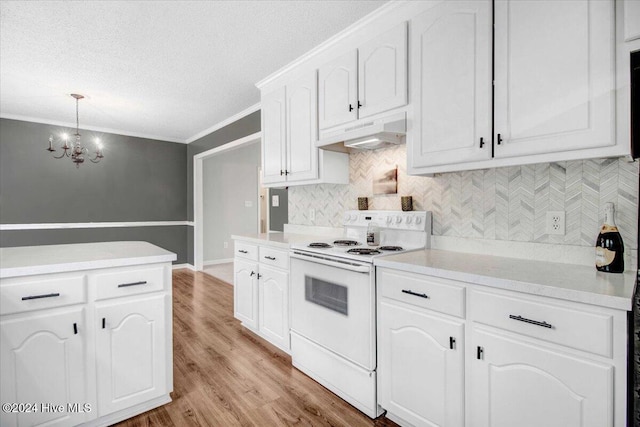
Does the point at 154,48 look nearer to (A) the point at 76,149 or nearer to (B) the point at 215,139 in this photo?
(A) the point at 76,149

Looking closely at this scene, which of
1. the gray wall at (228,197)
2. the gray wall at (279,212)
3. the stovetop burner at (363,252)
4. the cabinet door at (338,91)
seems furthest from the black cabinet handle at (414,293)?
the gray wall at (228,197)

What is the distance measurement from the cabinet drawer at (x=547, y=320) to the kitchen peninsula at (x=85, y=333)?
5.54 feet

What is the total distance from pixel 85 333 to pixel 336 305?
1.35m

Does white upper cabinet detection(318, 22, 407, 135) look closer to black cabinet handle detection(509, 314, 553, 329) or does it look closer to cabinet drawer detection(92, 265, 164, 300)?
black cabinet handle detection(509, 314, 553, 329)

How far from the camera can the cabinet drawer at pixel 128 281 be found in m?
1.71

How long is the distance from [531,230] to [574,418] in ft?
2.98

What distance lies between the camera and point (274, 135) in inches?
122

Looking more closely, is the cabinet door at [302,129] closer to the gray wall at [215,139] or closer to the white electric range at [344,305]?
the white electric range at [344,305]

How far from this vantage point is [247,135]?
14.1ft

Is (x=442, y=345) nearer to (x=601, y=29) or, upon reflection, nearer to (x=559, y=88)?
(x=559, y=88)

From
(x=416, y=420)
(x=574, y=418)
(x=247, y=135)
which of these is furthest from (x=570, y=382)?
(x=247, y=135)

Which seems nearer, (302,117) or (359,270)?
(359,270)

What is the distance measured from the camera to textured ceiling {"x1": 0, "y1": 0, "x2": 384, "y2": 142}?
83.2 inches

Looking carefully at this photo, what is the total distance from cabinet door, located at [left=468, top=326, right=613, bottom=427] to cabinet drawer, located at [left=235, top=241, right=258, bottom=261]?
1.95m
